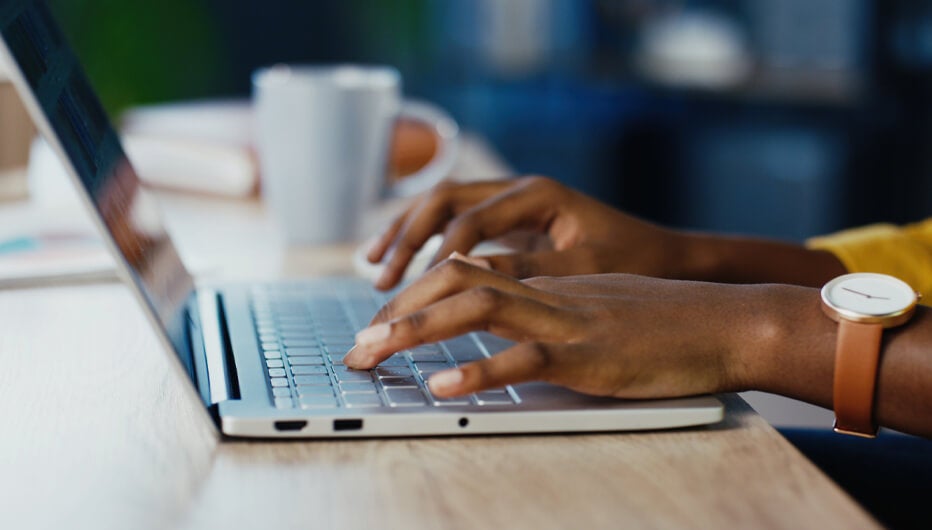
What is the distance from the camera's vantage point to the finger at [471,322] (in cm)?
56

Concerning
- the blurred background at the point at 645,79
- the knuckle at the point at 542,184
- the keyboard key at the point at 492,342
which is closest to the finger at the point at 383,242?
the knuckle at the point at 542,184

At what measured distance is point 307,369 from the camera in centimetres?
60

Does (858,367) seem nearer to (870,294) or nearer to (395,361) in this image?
(870,294)

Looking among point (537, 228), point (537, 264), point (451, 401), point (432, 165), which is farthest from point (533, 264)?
point (432, 165)

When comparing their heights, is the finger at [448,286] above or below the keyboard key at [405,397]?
above

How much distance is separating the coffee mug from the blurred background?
2029 millimetres

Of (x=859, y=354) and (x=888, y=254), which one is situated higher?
(x=859, y=354)

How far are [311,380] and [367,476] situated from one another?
10 centimetres

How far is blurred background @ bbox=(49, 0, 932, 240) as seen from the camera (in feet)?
9.23

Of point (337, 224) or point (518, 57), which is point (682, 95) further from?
point (337, 224)

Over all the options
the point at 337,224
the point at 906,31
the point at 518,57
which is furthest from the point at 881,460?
the point at 518,57

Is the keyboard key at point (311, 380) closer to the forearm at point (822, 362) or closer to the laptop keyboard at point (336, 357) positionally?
the laptop keyboard at point (336, 357)

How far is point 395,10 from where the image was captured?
138 inches

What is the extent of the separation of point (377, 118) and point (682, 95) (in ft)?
7.41
